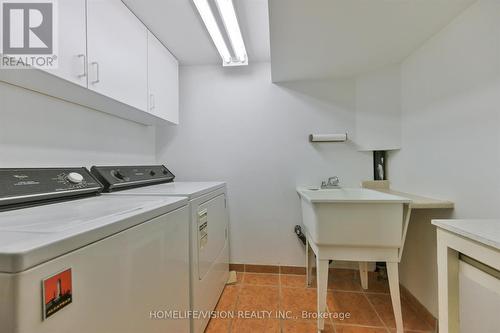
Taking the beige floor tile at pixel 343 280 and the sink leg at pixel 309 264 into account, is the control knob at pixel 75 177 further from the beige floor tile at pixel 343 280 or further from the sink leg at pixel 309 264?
the beige floor tile at pixel 343 280

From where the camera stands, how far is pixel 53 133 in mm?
1261

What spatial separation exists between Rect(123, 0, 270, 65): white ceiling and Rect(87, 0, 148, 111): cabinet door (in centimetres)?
11

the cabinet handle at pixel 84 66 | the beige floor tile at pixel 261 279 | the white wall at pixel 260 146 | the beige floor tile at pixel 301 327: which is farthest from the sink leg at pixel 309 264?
the cabinet handle at pixel 84 66

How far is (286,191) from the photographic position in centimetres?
216

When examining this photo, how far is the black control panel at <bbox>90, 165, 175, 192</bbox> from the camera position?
142 cm

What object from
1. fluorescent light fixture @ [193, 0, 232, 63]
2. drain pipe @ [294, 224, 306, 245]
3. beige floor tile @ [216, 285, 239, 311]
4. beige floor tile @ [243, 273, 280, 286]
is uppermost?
fluorescent light fixture @ [193, 0, 232, 63]

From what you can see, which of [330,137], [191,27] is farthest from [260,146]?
[191,27]

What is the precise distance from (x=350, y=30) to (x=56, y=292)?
1781 millimetres

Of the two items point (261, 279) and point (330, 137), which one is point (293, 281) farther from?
point (330, 137)

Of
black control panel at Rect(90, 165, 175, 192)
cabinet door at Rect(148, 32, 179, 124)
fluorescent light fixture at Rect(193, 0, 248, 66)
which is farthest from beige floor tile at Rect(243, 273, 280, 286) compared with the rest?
fluorescent light fixture at Rect(193, 0, 248, 66)

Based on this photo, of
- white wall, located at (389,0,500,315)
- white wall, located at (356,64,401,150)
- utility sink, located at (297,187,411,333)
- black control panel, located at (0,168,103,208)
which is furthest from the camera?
white wall, located at (356,64,401,150)

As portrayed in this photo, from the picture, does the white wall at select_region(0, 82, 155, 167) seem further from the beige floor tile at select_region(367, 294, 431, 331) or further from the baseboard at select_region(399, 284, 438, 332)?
the baseboard at select_region(399, 284, 438, 332)

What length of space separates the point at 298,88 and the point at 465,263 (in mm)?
1826

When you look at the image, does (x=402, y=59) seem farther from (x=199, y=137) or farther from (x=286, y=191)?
(x=199, y=137)
